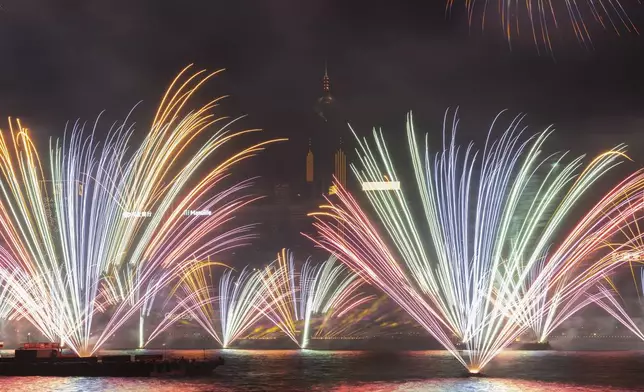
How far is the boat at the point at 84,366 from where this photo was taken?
75.3m

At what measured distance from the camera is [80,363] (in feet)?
247

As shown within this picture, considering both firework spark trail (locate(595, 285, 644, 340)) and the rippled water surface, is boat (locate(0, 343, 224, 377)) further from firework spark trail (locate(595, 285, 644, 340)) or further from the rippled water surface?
firework spark trail (locate(595, 285, 644, 340))

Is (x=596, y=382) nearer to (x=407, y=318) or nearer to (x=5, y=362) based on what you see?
(x=5, y=362)

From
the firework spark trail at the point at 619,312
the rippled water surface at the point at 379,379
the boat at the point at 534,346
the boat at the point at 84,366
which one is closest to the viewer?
the rippled water surface at the point at 379,379

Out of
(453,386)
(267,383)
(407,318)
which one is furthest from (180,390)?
(407,318)

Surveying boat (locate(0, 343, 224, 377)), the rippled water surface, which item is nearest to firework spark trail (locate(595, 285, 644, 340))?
the rippled water surface

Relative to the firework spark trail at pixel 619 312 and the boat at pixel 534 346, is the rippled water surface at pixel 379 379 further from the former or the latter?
the firework spark trail at pixel 619 312

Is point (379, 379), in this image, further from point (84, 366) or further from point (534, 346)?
point (534, 346)

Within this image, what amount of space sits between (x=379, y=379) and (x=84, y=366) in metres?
28.9

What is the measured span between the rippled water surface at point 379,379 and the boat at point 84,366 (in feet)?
8.37

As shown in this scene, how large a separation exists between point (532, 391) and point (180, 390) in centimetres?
2876

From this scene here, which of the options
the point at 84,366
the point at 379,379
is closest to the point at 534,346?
the point at 379,379

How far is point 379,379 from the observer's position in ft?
242

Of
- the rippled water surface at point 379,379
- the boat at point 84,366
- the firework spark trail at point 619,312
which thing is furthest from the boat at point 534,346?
the boat at point 84,366
